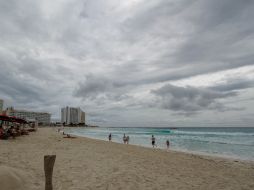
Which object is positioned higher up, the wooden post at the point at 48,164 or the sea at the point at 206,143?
the wooden post at the point at 48,164

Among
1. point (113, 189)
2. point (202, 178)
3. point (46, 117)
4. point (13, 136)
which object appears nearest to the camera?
point (113, 189)

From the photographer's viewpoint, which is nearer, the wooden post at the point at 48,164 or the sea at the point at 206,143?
the wooden post at the point at 48,164

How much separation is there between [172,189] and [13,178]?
439cm

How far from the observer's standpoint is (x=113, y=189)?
253 inches

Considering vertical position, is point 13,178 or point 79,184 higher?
point 13,178

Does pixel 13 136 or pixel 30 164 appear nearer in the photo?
pixel 30 164

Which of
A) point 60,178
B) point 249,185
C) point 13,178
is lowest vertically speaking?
point 249,185

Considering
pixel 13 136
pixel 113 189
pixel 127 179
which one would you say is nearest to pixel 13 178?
pixel 113 189

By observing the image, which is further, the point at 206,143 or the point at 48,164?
the point at 206,143

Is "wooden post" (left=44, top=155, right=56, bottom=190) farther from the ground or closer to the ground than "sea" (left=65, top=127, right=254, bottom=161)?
farther from the ground

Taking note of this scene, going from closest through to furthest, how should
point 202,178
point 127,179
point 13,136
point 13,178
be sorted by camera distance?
point 13,178
point 127,179
point 202,178
point 13,136

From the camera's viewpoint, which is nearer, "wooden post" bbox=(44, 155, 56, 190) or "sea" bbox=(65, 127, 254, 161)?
"wooden post" bbox=(44, 155, 56, 190)

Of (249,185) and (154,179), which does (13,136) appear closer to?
(154,179)

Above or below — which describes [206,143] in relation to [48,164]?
below
